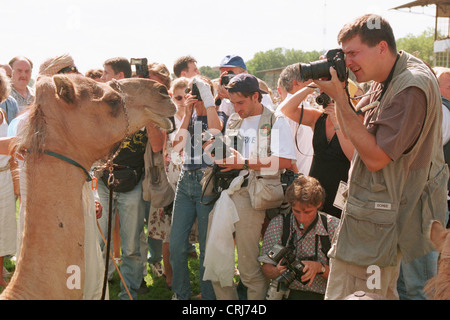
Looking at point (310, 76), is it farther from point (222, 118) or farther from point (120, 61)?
point (120, 61)

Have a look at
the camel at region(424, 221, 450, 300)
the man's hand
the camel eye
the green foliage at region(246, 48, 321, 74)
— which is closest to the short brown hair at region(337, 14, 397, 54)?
the man's hand

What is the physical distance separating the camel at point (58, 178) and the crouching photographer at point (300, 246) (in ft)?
7.54

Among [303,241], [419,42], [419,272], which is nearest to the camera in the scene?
[419,272]

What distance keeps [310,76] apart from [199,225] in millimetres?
2785

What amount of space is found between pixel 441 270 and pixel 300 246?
249 cm

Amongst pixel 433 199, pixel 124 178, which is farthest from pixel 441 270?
pixel 124 178

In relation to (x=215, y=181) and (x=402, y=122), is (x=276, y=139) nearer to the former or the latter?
(x=215, y=181)

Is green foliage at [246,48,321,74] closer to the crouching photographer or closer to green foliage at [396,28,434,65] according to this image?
green foliage at [396,28,434,65]

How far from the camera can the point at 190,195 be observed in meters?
5.08

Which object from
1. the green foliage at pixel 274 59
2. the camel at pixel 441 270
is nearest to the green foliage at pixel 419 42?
the green foliage at pixel 274 59

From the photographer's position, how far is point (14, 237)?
5977 millimetres

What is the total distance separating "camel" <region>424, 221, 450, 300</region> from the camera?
199 cm

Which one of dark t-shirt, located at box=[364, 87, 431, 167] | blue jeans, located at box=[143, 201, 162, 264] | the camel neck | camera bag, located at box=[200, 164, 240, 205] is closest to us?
the camel neck

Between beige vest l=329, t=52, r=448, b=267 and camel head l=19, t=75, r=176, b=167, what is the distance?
162cm
